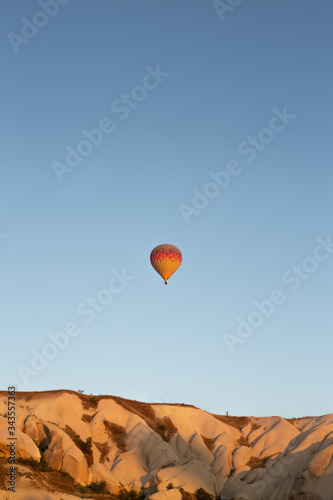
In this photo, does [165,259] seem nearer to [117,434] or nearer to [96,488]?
[117,434]

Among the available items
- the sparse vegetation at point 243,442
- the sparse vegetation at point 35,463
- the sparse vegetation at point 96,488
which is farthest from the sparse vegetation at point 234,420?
the sparse vegetation at point 35,463

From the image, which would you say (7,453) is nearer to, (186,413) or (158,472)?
(158,472)

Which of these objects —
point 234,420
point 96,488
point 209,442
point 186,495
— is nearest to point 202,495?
point 186,495

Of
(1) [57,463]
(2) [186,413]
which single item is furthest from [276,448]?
(1) [57,463]

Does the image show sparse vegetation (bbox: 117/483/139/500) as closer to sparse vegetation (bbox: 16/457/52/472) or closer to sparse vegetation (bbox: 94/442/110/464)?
sparse vegetation (bbox: 94/442/110/464)

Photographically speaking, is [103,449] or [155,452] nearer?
[155,452]

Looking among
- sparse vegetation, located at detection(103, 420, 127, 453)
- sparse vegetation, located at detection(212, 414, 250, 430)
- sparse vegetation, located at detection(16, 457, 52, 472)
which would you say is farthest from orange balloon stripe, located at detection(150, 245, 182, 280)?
sparse vegetation, located at detection(212, 414, 250, 430)
